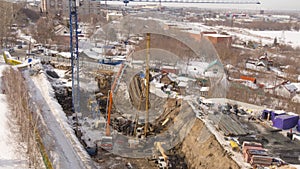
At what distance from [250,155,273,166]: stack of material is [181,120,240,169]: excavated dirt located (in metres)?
0.22

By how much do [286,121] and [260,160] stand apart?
1.57 metres

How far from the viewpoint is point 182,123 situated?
18.3ft

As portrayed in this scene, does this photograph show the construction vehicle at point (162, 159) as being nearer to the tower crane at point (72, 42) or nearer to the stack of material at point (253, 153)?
the stack of material at point (253, 153)

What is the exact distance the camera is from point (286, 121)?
514cm

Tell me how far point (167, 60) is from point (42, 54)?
5.30m

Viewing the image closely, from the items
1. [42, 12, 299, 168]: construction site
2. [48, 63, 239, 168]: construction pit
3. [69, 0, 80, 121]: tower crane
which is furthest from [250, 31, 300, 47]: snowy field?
[69, 0, 80, 121]: tower crane

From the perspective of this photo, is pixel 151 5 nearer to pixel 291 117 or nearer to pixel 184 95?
pixel 184 95

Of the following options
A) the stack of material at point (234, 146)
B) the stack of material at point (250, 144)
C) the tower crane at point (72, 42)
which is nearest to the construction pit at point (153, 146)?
the stack of material at point (234, 146)

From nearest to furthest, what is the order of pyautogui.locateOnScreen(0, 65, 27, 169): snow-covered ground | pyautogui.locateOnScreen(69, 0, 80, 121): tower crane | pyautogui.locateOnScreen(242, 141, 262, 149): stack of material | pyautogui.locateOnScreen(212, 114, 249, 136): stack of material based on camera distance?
pyautogui.locateOnScreen(0, 65, 27, 169): snow-covered ground < pyautogui.locateOnScreen(242, 141, 262, 149): stack of material < pyautogui.locateOnScreen(212, 114, 249, 136): stack of material < pyautogui.locateOnScreen(69, 0, 80, 121): tower crane

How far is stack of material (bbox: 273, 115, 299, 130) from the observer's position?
5.14m

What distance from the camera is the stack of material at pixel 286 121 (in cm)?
514

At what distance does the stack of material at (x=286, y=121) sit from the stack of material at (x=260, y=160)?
1413mm

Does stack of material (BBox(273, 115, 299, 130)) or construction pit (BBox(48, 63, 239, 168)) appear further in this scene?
stack of material (BBox(273, 115, 299, 130))

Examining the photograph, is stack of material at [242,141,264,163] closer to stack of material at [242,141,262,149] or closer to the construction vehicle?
stack of material at [242,141,262,149]
